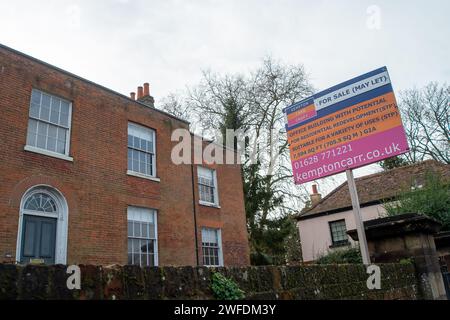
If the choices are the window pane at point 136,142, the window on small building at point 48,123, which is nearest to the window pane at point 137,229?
the window pane at point 136,142

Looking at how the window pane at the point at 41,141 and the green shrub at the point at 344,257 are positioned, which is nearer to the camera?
the window pane at the point at 41,141

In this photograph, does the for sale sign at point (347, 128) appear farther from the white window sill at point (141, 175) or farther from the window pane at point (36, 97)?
the window pane at point (36, 97)

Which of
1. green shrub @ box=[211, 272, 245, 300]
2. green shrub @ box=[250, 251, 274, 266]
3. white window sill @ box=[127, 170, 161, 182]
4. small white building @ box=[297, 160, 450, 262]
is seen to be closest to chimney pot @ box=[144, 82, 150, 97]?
white window sill @ box=[127, 170, 161, 182]

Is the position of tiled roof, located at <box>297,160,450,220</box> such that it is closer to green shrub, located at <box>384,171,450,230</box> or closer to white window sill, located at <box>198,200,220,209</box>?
green shrub, located at <box>384,171,450,230</box>

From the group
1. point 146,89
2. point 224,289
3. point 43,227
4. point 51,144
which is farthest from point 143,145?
point 224,289

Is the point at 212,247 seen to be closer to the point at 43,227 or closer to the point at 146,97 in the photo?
the point at 146,97

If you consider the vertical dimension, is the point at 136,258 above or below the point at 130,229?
below

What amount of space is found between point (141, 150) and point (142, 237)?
347cm

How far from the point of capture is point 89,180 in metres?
13.5

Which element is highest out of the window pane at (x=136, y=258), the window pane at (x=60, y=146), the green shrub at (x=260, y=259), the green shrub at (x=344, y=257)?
the window pane at (x=60, y=146)

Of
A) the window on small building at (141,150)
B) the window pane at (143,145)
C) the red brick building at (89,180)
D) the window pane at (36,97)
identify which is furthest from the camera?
the window pane at (143,145)

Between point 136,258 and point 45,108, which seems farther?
point 136,258

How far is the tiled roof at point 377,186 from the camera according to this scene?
83.4 feet

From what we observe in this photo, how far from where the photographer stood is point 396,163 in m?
35.4
